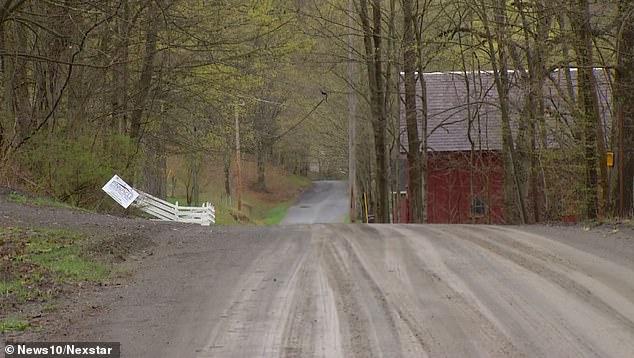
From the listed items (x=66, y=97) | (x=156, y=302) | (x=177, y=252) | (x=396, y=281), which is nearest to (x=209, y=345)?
(x=156, y=302)

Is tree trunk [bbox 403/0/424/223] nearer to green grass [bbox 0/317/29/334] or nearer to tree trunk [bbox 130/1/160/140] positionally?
tree trunk [bbox 130/1/160/140]

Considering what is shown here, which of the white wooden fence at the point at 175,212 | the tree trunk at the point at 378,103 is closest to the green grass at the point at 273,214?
the white wooden fence at the point at 175,212

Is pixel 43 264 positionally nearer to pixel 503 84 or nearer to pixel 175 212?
pixel 503 84

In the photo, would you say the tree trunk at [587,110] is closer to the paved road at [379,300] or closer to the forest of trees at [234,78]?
the forest of trees at [234,78]

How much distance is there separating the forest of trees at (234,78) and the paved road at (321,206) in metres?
16.6

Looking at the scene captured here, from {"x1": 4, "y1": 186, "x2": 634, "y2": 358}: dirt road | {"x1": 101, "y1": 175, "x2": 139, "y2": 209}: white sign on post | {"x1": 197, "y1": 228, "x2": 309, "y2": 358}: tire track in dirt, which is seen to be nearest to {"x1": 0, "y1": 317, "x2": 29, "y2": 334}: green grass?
{"x1": 4, "y1": 186, "x2": 634, "y2": 358}: dirt road

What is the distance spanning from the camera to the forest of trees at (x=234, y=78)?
16.2 metres

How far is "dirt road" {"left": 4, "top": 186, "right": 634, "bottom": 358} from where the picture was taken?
6.48 m

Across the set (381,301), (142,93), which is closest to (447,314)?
(381,301)

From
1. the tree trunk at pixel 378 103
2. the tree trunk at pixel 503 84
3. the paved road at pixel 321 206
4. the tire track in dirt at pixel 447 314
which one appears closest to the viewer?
the tire track in dirt at pixel 447 314

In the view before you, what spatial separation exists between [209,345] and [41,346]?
1.32m

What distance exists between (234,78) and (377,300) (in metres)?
17.3

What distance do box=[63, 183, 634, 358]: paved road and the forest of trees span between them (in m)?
4.95

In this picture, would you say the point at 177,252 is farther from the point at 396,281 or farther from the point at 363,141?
the point at 363,141
